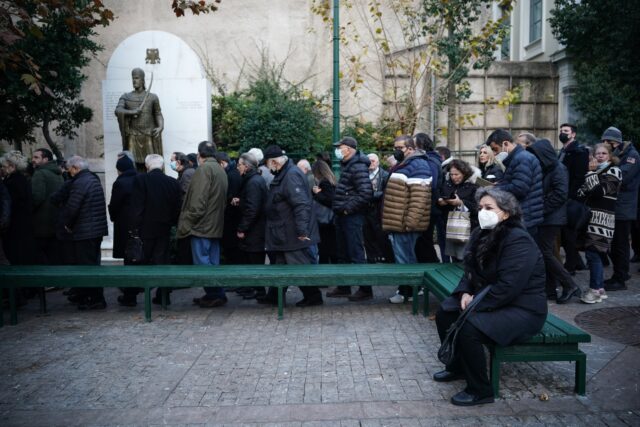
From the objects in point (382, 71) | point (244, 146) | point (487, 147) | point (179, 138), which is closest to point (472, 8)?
point (382, 71)

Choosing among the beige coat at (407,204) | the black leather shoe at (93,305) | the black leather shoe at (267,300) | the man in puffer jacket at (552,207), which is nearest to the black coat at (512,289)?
the beige coat at (407,204)

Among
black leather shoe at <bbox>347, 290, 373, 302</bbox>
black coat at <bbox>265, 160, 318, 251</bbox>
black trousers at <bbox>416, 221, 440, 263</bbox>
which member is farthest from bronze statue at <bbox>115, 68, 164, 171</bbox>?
black trousers at <bbox>416, 221, 440, 263</bbox>

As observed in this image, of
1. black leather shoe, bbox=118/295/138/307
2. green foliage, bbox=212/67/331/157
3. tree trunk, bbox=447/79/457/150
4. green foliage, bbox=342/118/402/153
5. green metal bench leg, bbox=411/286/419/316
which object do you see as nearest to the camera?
green metal bench leg, bbox=411/286/419/316

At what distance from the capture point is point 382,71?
59.6 ft

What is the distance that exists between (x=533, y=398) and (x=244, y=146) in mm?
11366

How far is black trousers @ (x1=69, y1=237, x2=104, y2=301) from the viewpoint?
777 cm

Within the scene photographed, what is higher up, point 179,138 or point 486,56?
point 486,56

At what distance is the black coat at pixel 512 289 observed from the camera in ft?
14.5

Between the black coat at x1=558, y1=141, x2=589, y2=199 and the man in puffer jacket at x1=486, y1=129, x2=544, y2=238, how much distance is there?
1285mm

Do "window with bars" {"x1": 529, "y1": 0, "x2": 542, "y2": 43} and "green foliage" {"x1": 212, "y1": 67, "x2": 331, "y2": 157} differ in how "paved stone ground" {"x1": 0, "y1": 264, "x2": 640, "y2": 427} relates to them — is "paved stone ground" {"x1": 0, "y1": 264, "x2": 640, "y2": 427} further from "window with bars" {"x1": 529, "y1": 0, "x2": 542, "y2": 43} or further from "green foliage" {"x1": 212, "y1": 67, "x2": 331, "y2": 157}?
"window with bars" {"x1": 529, "y1": 0, "x2": 542, "y2": 43}

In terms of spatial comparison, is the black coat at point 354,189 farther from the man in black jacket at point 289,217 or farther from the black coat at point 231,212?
the black coat at point 231,212

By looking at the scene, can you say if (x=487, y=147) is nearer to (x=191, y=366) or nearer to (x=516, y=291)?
(x=516, y=291)

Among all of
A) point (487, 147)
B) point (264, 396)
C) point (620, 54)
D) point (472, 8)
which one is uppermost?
point (472, 8)

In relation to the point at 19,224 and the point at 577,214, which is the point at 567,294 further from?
the point at 19,224
